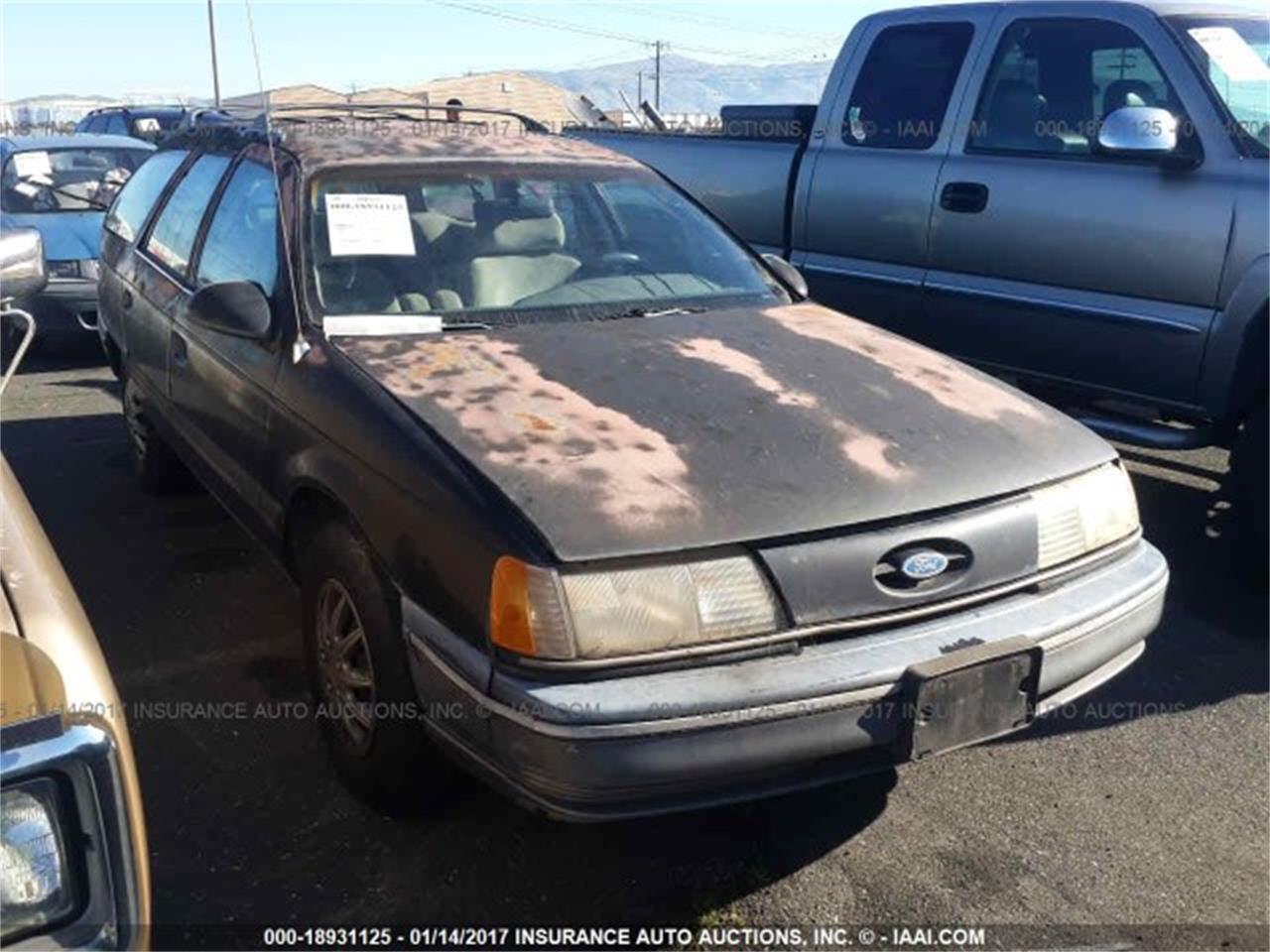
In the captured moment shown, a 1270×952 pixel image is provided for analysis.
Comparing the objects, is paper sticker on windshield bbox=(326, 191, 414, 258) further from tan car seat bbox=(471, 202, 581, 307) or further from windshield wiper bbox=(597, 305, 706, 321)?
windshield wiper bbox=(597, 305, 706, 321)

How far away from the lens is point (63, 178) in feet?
29.4

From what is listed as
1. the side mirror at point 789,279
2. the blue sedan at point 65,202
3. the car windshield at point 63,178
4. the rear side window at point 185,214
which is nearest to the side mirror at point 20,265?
the rear side window at point 185,214

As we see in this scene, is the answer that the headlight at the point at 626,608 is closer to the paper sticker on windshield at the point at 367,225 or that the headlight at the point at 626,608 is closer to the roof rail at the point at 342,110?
the paper sticker on windshield at the point at 367,225

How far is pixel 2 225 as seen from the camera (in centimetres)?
804

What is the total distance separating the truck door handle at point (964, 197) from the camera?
4762mm

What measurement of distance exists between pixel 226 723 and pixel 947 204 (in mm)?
3432

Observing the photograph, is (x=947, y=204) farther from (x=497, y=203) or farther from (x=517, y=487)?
(x=517, y=487)

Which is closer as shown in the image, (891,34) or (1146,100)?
(1146,100)

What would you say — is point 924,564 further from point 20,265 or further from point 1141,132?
point 1141,132

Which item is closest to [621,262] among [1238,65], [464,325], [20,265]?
[464,325]

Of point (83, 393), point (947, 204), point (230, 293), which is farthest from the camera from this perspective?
point (83, 393)

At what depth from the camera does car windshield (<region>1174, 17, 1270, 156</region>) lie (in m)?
4.13

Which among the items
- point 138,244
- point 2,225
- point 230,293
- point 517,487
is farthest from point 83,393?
point 517,487

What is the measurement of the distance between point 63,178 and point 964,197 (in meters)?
7.14
